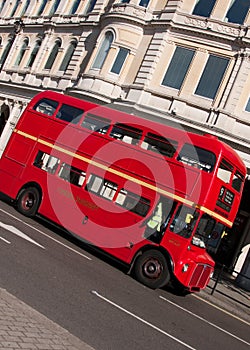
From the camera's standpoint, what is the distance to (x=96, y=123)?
15078mm

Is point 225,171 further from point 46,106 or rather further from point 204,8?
point 204,8

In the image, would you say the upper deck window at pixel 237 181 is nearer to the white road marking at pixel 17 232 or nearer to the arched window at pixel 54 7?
the white road marking at pixel 17 232

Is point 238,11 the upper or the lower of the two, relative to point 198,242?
upper

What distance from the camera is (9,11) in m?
36.2

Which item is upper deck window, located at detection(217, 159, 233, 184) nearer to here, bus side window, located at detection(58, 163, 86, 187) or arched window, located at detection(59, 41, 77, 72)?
bus side window, located at detection(58, 163, 86, 187)

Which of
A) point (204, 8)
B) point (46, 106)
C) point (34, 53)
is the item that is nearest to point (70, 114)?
point (46, 106)

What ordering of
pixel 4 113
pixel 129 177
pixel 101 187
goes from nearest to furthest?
pixel 129 177, pixel 101 187, pixel 4 113

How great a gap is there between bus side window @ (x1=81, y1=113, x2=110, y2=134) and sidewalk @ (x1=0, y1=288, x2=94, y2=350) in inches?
355

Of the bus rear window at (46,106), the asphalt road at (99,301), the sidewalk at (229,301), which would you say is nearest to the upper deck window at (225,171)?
the asphalt road at (99,301)

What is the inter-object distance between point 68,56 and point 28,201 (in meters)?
15.2

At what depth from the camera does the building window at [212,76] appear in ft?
72.0

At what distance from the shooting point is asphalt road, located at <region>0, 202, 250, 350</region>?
7676 mm

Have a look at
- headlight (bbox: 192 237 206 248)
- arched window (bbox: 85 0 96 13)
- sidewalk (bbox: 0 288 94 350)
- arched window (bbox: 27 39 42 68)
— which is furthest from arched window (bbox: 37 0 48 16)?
sidewalk (bbox: 0 288 94 350)

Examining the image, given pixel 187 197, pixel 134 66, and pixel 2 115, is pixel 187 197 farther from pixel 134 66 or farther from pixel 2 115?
pixel 2 115
